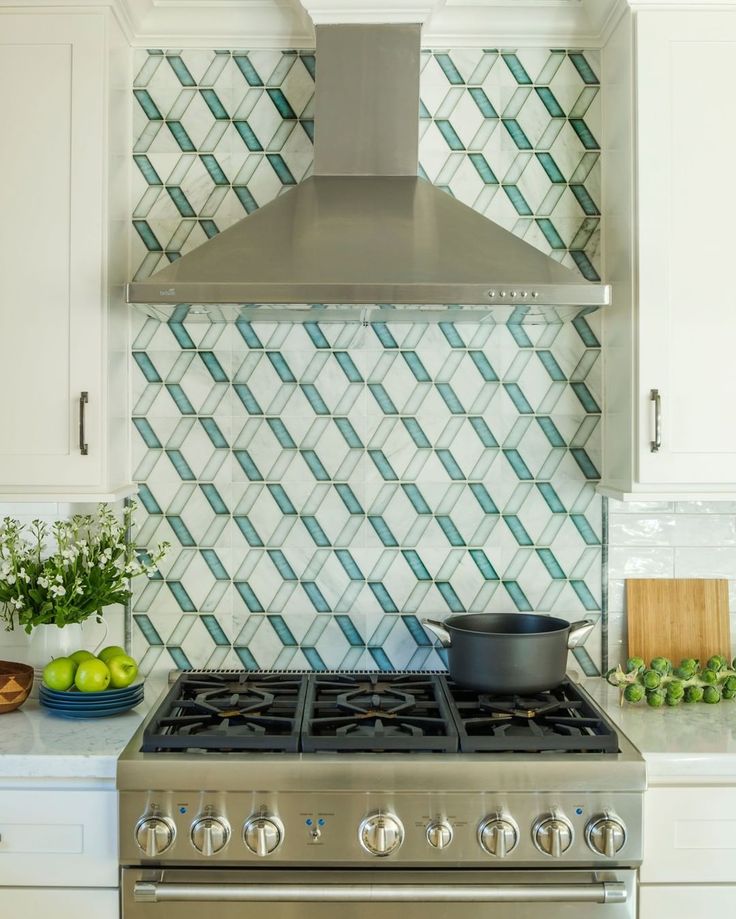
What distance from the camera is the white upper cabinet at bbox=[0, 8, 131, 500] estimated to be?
6.70 ft

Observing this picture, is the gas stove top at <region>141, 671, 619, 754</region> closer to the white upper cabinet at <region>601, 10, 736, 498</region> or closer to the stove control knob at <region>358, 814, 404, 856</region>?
the stove control knob at <region>358, 814, 404, 856</region>

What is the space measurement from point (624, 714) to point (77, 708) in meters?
1.23

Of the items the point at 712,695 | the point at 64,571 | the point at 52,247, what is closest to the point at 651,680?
the point at 712,695

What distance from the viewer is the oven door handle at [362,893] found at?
1702 mm

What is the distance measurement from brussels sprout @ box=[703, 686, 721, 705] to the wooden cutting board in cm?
22

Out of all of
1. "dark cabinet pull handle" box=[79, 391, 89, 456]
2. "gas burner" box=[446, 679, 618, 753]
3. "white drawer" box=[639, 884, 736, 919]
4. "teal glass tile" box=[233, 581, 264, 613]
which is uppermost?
"dark cabinet pull handle" box=[79, 391, 89, 456]

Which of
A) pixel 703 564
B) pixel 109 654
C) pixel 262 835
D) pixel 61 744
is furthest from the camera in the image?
pixel 703 564

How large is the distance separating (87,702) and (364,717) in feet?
2.02

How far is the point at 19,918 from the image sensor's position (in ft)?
5.80

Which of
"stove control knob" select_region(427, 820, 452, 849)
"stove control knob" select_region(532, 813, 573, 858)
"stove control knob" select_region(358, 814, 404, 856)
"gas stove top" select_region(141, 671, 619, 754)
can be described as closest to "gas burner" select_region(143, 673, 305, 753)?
"gas stove top" select_region(141, 671, 619, 754)

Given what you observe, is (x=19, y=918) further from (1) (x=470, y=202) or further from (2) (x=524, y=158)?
(2) (x=524, y=158)

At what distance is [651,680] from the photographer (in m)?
2.07

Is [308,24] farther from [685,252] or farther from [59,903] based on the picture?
[59,903]

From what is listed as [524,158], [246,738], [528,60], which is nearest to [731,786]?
[246,738]
